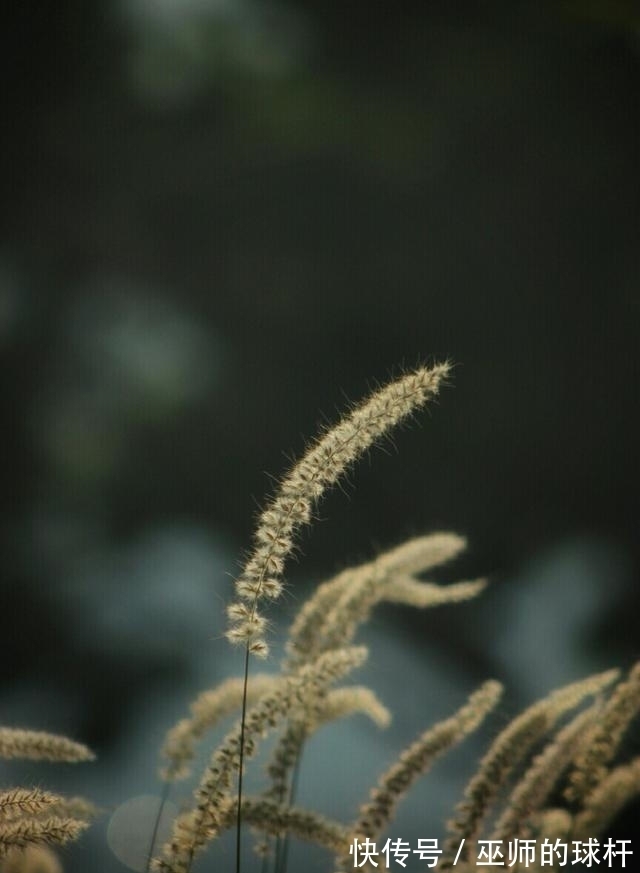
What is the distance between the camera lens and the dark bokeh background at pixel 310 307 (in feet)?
7.86

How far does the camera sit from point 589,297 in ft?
8.18

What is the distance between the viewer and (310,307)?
2.57 meters

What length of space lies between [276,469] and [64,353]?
0.74m

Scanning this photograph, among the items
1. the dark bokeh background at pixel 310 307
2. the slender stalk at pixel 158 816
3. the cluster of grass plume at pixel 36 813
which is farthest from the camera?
the dark bokeh background at pixel 310 307

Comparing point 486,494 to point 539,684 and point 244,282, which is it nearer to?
point 539,684

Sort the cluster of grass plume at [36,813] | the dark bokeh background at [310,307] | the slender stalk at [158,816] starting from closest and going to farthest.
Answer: the cluster of grass plume at [36,813] → the slender stalk at [158,816] → the dark bokeh background at [310,307]

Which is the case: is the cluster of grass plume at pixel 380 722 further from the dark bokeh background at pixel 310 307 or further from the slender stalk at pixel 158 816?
the dark bokeh background at pixel 310 307

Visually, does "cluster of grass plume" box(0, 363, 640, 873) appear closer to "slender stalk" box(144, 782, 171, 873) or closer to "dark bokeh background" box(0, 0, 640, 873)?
"slender stalk" box(144, 782, 171, 873)

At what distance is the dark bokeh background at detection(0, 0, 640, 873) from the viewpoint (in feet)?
7.86

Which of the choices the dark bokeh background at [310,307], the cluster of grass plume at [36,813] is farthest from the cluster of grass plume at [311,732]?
the dark bokeh background at [310,307]

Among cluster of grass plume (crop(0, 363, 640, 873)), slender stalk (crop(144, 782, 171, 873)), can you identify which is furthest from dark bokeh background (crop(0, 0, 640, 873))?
cluster of grass plume (crop(0, 363, 640, 873))

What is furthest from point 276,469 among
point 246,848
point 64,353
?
point 246,848

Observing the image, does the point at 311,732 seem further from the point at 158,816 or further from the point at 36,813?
the point at 36,813

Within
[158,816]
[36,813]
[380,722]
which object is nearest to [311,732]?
[380,722]
